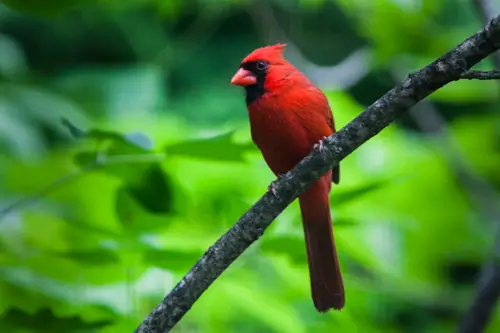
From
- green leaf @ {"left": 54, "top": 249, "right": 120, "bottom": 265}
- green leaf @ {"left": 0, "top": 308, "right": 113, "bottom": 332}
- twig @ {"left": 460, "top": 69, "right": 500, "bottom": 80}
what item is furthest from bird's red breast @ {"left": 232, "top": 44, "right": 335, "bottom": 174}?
twig @ {"left": 460, "top": 69, "right": 500, "bottom": 80}

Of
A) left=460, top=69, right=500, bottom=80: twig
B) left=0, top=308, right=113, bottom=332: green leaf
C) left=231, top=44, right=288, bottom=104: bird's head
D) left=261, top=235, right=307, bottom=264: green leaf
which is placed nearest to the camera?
left=460, top=69, right=500, bottom=80: twig

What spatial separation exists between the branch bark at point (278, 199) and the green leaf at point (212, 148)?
217mm

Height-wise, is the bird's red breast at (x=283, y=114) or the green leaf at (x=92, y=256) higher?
the bird's red breast at (x=283, y=114)

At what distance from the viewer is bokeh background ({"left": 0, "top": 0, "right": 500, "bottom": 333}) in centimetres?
157

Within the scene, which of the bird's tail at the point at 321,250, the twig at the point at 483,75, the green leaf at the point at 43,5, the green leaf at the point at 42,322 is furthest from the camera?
the bird's tail at the point at 321,250

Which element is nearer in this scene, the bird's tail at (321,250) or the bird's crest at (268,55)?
the bird's tail at (321,250)

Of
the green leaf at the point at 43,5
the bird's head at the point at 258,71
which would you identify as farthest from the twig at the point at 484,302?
→ the green leaf at the point at 43,5

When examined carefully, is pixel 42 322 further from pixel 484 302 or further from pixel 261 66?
pixel 484 302

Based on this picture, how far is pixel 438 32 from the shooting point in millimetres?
2734

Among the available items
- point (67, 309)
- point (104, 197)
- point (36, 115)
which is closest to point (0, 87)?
point (36, 115)

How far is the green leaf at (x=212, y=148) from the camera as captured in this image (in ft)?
4.79

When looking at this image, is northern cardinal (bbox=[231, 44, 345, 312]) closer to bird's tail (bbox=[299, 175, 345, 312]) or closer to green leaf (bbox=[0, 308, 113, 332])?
bird's tail (bbox=[299, 175, 345, 312])

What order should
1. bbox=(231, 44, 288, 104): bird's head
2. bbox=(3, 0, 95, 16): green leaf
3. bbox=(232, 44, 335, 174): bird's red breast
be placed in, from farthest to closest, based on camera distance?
bbox=(231, 44, 288, 104): bird's head → bbox=(232, 44, 335, 174): bird's red breast → bbox=(3, 0, 95, 16): green leaf

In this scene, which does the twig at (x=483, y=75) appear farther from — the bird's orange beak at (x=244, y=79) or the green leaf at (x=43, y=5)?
the bird's orange beak at (x=244, y=79)
